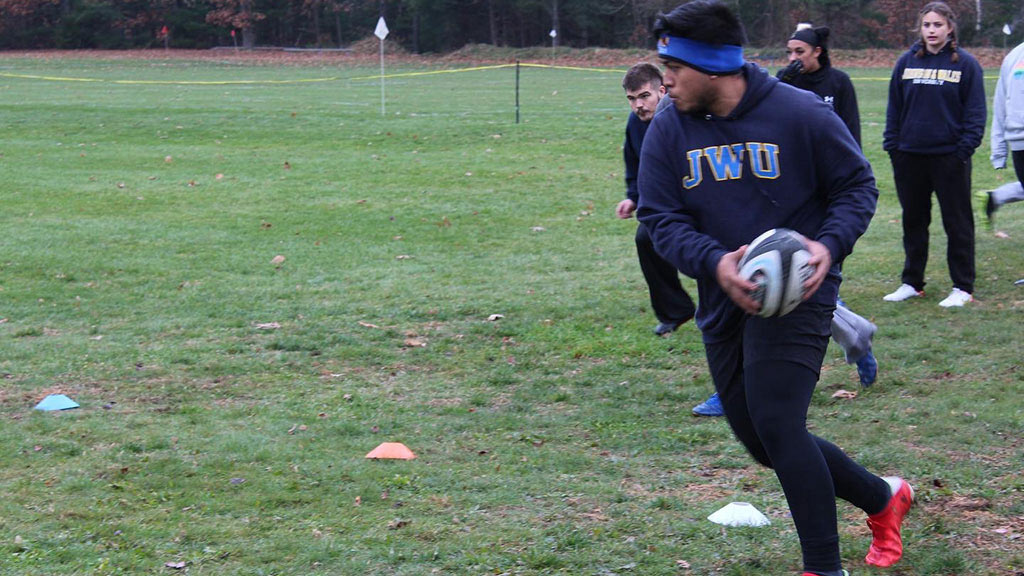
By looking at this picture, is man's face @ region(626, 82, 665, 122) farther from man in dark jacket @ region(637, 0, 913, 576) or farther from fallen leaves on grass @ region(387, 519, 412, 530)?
fallen leaves on grass @ region(387, 519, 412, 530)

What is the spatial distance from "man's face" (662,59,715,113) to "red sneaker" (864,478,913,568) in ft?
5.00

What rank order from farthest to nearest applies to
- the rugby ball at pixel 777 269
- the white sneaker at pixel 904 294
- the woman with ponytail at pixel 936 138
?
the white sneaker at pixel 904 294, the woman with ponytail at pixel 936 138, the rugby ball at pixel 777 269

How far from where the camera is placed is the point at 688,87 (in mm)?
3641

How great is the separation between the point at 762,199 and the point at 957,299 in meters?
5.69

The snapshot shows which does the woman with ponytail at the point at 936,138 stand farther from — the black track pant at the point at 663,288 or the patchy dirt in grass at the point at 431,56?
the patchy dirt in grass at the point at 431,56

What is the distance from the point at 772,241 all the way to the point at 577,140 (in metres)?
16.9

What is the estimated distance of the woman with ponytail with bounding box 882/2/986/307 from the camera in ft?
27.7

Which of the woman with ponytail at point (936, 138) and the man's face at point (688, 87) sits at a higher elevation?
the man's face at point (688, 87)

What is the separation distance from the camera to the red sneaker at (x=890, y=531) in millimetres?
4020

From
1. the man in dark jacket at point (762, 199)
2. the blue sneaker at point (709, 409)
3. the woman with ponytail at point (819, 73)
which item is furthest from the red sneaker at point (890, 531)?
the woman with ponytail at point (819, 73)

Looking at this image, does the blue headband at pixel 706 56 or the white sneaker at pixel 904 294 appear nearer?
the blue headband at pixel 706 56

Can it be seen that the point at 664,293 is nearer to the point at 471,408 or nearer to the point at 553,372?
the point at 553,372

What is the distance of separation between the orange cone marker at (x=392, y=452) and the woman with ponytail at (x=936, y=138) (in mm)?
4889

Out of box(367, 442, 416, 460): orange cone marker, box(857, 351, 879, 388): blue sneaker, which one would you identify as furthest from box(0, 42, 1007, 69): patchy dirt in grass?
box(367, 442, 416, 460): orange cone marker
